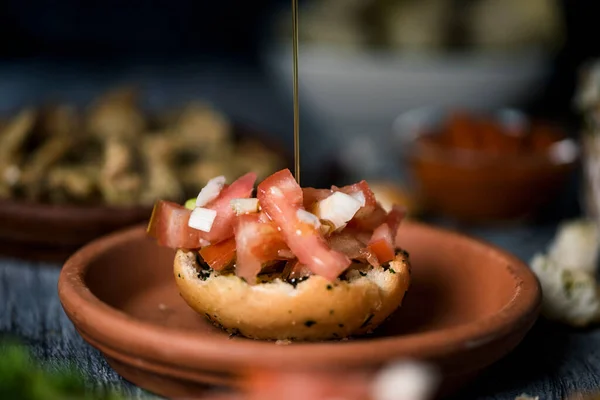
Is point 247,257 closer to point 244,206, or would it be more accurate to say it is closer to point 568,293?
point 244,206

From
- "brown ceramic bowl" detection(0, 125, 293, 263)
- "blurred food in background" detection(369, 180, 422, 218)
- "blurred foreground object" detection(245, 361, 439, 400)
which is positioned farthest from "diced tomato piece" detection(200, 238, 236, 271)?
"blurred food in background" detection(369, 180, 422, 218)

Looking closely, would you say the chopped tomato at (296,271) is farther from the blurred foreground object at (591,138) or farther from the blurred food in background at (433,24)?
the blurred food in background at (433,24)

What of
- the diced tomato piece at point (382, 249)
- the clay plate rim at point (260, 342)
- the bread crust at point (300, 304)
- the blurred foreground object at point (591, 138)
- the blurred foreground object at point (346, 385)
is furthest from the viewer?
the blurred foreground object at point (591, 138)

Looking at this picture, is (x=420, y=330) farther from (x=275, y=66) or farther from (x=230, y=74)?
(x=230, y=74)

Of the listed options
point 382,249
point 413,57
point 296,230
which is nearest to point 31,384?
point 296,230

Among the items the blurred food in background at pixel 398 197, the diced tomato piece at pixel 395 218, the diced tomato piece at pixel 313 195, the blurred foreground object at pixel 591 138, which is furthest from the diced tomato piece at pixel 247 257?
the blurred foreground object at pixel 591 138

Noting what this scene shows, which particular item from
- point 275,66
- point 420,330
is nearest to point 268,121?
point 275,66

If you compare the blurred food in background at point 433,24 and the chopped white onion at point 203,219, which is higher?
the chopped white onion at point 203,219
